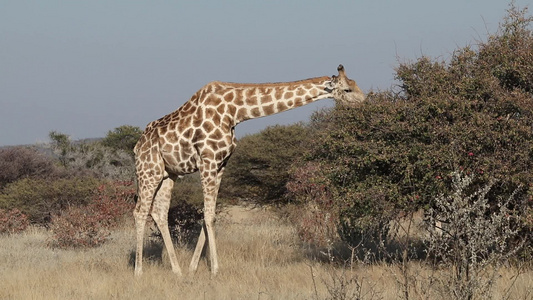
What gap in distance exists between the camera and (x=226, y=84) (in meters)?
10.3

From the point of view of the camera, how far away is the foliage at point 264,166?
20.3 m

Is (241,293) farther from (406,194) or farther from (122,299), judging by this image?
(406,194)

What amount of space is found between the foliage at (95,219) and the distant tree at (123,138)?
13928 millimetres

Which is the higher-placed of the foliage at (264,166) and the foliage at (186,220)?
the foliage at (264,166)

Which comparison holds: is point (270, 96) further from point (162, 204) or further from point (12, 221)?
point (12, 221)

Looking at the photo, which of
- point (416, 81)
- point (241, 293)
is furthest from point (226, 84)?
point (241, 293)

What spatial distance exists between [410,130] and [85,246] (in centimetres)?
745

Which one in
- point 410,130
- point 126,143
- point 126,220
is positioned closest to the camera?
point 410,130

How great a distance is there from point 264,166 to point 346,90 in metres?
11.3

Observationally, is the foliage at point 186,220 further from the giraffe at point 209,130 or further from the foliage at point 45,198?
the foliage at point 45,198

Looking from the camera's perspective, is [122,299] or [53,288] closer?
[122,299]

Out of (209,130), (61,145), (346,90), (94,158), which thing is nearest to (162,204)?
(209,130)

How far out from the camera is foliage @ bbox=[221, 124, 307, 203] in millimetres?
20344

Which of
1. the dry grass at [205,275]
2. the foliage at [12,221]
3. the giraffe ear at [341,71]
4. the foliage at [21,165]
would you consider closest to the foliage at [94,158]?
the foliage at [21,165]
